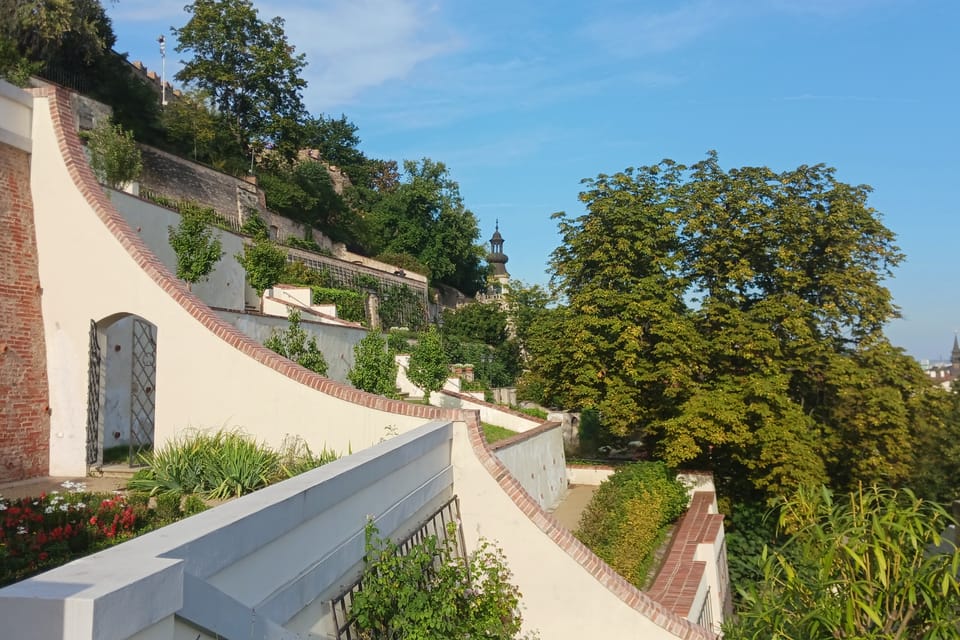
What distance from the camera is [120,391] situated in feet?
35.8

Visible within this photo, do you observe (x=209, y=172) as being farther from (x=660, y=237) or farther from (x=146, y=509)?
(x=146, y=509)

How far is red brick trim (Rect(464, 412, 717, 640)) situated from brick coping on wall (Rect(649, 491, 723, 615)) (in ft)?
5.80

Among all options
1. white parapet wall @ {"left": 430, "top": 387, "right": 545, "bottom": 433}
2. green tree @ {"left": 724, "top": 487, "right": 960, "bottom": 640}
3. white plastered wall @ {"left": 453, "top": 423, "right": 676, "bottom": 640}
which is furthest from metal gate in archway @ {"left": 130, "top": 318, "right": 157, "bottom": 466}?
white parapet wall @ {"left": 430, "top": 387, "right": 545, "bottom": 433}

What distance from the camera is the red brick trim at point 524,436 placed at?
14.7 meters

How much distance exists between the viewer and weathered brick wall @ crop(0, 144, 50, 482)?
8.98 metres

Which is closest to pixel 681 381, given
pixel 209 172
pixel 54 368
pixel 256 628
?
pixel 54 368

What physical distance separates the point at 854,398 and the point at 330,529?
17.9 metres

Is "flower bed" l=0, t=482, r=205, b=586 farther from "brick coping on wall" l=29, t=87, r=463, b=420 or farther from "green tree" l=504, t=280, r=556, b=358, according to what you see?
"green tree" l=504, t=280, r=556, b=358

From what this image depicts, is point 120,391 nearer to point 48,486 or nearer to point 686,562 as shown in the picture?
point 48,486

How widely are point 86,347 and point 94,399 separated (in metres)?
0.68

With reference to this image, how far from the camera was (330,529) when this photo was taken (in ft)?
17.9

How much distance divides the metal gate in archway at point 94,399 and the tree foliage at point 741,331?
12664 millimetres

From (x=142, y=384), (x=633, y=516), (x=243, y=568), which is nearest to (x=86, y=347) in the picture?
(x=142, y=384)

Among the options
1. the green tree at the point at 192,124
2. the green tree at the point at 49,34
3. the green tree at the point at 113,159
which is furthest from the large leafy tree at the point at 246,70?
the green tree at the point at 113,159
